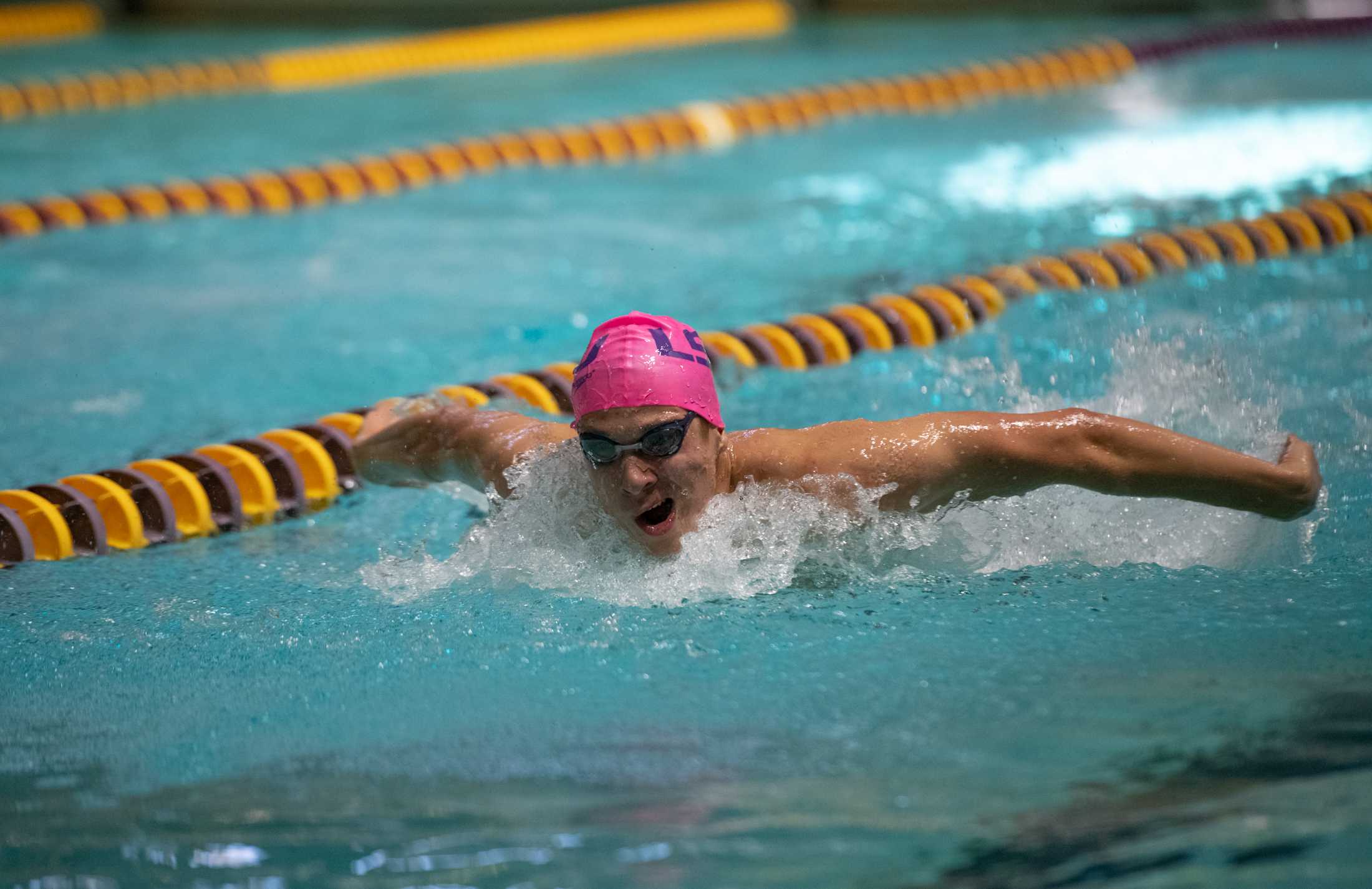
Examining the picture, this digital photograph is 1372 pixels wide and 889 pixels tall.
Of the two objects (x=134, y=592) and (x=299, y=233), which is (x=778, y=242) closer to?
(x=299, y=233)

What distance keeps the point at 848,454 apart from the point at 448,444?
952 millimetres

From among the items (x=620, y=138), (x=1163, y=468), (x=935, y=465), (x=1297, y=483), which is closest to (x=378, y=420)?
(x=935, y=465)

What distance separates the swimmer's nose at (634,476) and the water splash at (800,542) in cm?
18

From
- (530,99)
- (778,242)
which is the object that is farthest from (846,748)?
(530,99)

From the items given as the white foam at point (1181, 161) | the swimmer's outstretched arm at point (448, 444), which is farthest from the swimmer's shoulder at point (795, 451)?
the white foam at point (1181, 161)

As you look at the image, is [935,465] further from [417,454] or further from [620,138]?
[620,138]

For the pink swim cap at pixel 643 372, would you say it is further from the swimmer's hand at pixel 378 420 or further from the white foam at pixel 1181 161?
the white foam at pixel 1181 161

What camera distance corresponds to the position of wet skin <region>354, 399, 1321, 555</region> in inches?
107

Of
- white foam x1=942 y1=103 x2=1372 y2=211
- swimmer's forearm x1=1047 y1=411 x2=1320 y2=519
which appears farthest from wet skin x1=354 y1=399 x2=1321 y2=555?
white foam x1=942 y1=103 x2=1372 y2=211

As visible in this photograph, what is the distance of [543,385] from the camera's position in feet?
13.7

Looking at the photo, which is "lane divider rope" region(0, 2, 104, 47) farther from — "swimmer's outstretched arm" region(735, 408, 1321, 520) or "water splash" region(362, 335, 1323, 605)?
"swimmer's outstretched arm" region(735, 408, 1321, 520)

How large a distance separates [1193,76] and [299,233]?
584 centimetres

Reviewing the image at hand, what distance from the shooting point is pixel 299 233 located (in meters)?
6.54

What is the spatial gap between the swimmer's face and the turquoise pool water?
0.08 meters
